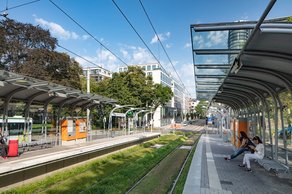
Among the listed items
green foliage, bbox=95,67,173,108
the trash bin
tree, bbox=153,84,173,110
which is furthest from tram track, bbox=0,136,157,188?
tree, bbox=153,84,173,110

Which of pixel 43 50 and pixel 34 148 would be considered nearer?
pixel 34 148

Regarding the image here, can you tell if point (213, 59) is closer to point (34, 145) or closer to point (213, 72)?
point (213, 72)

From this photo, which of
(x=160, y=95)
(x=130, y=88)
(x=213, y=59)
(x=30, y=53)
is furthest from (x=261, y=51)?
(x=160, y=95)

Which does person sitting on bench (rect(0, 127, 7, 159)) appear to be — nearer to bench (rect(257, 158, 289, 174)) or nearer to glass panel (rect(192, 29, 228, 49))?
glass panel (rect(192, 29, 228, 49))

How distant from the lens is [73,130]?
55.9 ft

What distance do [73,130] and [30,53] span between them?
1770cm

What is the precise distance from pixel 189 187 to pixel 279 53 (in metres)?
4.62

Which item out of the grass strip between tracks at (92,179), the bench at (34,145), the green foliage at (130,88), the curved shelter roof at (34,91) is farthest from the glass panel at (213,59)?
the green foliage at (130,88)

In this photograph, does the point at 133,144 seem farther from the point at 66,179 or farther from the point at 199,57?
the point at 199,57

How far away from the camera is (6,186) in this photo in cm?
804

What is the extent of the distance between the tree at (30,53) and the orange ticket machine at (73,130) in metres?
14.7

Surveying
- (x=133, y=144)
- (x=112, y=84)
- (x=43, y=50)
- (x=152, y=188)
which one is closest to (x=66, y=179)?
(x=152, y=188)

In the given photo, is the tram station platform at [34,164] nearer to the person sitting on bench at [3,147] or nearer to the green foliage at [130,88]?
the person sitting on bench at [3,147]

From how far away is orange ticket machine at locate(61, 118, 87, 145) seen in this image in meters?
16.3
